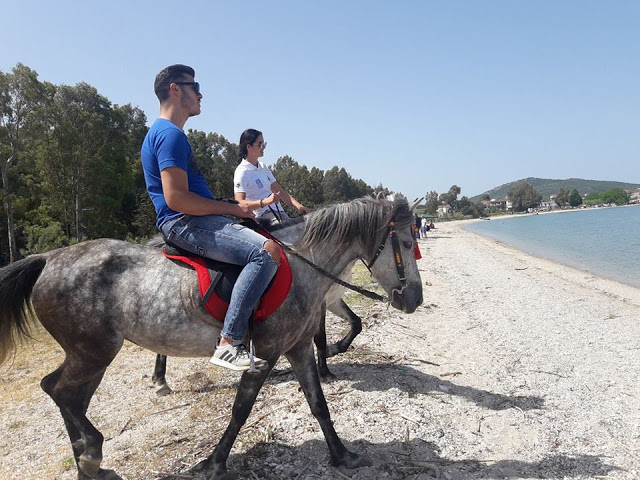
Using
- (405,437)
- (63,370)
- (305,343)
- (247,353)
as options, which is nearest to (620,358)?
(405,437)

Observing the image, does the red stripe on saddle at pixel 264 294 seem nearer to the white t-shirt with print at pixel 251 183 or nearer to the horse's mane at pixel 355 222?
the horse's mane at pixel 355 222

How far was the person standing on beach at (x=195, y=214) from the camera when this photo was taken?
9.82 feet

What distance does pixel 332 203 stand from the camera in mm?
3865

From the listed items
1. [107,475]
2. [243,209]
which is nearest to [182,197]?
[243,209]

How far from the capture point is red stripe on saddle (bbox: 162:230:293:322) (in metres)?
3.17

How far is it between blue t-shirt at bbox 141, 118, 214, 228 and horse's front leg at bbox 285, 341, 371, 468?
67.7 inches

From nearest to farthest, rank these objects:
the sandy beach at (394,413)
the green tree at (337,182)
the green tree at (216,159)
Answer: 1. the sandy beach at (394,413)
2. the green tree at (216,159)
3. the green tree at (337,182)

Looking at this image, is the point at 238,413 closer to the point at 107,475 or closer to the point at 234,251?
the point at 107,475

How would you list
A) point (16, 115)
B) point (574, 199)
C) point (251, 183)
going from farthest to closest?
point (574, 199) < point (16, 115) < point (251, 183)

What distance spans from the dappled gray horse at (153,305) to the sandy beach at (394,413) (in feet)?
1.46

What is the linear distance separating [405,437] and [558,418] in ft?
6.50

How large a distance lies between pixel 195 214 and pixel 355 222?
1.42m

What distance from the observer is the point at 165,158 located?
298 cm

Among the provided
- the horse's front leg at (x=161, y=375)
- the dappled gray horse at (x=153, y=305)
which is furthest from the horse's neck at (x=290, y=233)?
the horse's front leg at (x=161, y=375)
